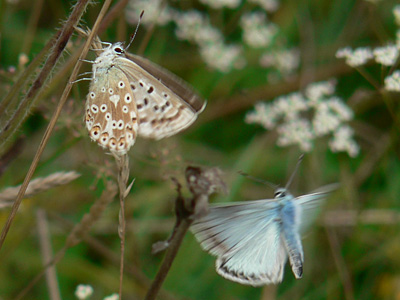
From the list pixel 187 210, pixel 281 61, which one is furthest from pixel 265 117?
pixel 187 210

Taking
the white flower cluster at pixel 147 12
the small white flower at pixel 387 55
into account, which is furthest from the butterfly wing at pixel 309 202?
the white flower cluster at pixel 147 12

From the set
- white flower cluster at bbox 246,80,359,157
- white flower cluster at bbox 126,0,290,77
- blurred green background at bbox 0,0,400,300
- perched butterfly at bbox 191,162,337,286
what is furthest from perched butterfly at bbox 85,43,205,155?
white flower cluster at bbox 126,0,290,77

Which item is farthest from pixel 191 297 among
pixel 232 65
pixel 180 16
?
pixel 180 16

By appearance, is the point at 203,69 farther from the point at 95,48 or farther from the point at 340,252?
the point at 95,48

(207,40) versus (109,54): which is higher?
(207,40)

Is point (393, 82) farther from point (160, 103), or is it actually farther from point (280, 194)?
point (160, 103)

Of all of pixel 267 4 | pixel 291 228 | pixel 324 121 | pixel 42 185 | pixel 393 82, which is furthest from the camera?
pixel 267 4
